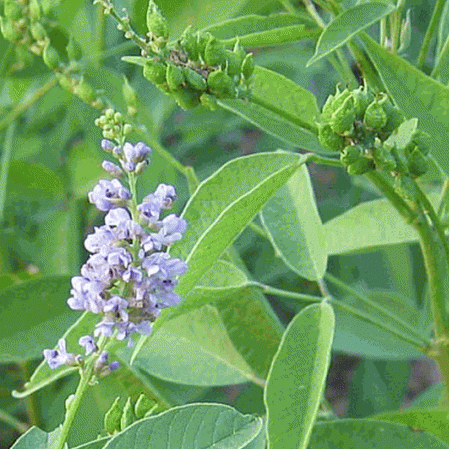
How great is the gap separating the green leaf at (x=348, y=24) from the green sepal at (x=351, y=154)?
0.12m

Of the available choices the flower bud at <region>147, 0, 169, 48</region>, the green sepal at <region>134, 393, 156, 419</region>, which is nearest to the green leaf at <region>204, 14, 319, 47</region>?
the flower bud at <region>147, 0, 169, 48</region>

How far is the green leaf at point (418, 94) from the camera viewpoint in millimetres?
944

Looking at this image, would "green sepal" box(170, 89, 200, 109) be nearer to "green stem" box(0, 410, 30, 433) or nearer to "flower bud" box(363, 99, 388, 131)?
"flower bud" box(363, 99, 388, 131)

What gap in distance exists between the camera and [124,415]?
871 millimetres

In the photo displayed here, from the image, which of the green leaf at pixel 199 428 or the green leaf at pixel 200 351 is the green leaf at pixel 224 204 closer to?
the green leaf at pixel 199 428

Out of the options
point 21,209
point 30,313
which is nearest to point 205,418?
point 30,313

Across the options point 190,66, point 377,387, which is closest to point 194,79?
point 190,66

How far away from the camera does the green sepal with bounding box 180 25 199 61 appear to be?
0.81m

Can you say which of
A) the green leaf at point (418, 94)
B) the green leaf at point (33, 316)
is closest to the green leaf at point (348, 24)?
the green leaf at point (418, 94)

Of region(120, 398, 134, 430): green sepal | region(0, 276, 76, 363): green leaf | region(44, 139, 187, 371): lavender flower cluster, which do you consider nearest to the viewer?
region(44, 139, 187, 371): lavender flower cluster

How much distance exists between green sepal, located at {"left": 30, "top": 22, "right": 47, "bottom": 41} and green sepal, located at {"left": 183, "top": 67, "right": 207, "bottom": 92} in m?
0.45

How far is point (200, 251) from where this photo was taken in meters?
0.85

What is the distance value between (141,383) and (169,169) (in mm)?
512

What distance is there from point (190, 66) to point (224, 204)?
0.52ft
